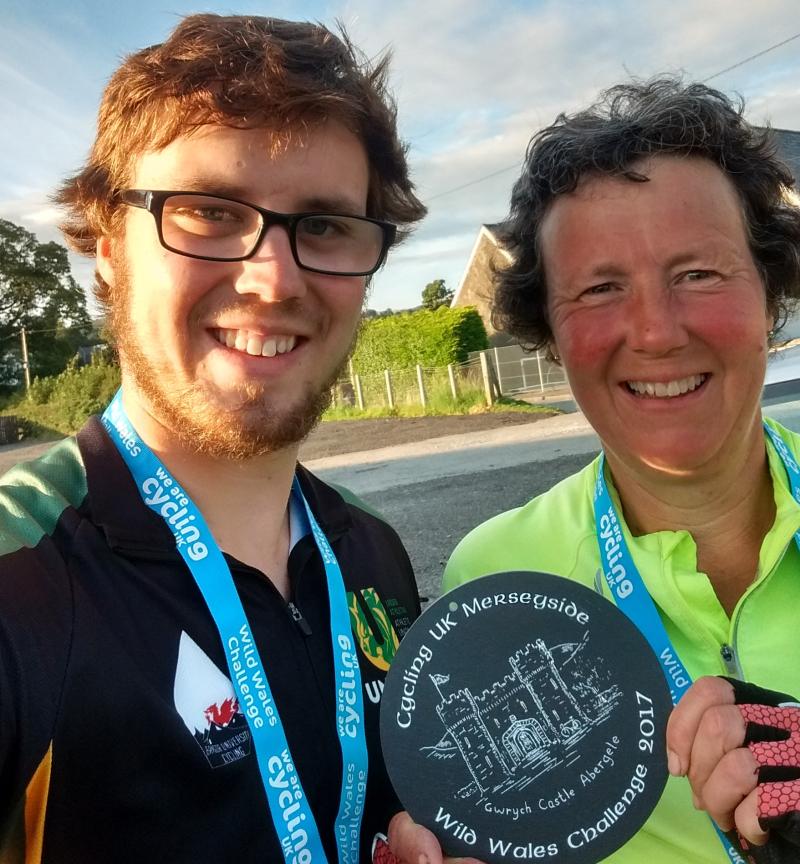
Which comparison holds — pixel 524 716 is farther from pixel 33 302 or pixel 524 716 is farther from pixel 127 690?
pixel 33 302

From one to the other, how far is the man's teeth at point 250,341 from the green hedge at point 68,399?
94.7 ft

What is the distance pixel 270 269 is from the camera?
1875 millimetres

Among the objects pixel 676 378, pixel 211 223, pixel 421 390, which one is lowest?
pixel 421 390

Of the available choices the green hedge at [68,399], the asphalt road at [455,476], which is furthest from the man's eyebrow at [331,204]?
the green hedge at [68,399]

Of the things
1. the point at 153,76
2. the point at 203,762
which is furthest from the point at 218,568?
the point at 153,76

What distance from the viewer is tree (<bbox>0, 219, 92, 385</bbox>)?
47594 millimetres

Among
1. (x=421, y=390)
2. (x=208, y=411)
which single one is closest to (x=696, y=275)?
(x=208, y=411)

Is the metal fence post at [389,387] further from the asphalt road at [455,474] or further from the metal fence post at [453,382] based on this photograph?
the asphalt road at [455,474]

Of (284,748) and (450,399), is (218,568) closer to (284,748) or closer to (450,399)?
(284,748)

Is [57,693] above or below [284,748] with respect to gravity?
above

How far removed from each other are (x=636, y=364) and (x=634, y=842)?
123 centimetres

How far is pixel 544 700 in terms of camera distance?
1500 millimetres

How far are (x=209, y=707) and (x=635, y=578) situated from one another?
3.78 ft

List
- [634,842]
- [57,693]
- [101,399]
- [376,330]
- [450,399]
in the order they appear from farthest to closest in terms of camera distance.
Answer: [101,399] < [376,330] < [450,399] < [634,842] < [57,693]
